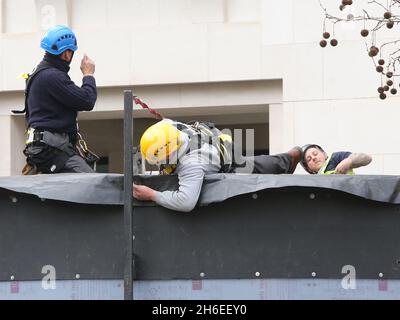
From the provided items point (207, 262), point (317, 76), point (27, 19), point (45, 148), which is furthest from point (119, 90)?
point (207, 262)

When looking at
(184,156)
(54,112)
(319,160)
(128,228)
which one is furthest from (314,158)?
(128,228)

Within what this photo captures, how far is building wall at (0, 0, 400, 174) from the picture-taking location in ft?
44.5

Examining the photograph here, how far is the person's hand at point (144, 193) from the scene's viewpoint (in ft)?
15.0

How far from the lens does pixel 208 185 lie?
4648mm

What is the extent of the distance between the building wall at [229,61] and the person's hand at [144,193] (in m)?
9.06

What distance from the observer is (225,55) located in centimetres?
1421

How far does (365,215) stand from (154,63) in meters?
10.3

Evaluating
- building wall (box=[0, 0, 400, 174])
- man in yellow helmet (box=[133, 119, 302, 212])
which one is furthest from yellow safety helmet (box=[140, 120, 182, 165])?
building wall (box=[0, 0, 400, 174])

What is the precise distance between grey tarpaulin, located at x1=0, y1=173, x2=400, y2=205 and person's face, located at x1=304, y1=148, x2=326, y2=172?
147 centimetres

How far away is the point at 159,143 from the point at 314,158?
5.19 ft

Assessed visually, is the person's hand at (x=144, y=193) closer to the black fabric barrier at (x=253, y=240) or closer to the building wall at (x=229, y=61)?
the black fabric barrier at (x=253, y=240)

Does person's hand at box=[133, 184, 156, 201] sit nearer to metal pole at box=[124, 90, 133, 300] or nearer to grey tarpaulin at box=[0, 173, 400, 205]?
grey tarpaulin at box=[0, 173, 400, 205]

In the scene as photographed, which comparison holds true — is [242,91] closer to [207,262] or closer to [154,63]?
[154,63]

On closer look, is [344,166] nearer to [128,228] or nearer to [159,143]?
[159,143]
